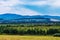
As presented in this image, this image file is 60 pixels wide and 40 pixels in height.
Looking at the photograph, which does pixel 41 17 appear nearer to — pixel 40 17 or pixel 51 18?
pixel 40 17

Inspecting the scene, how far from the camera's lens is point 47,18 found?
177 metres

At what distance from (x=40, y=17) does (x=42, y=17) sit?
7.26ft

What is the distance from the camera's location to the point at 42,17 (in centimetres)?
19362

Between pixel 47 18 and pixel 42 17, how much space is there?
57.0 ft

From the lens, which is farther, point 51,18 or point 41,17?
point 41,17

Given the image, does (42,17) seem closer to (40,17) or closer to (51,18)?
(40,17)

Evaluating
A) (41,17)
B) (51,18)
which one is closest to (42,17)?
(41,17)

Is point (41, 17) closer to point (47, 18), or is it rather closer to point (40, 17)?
point (40, 17)

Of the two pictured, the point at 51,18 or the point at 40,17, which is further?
the point at 40,17

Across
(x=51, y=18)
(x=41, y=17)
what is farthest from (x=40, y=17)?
(x=51, y=18)

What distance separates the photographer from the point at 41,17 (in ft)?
636

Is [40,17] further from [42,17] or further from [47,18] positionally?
[47,18]

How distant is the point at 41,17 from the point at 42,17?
1032 millimetres

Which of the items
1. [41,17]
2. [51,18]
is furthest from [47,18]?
[41,17]
